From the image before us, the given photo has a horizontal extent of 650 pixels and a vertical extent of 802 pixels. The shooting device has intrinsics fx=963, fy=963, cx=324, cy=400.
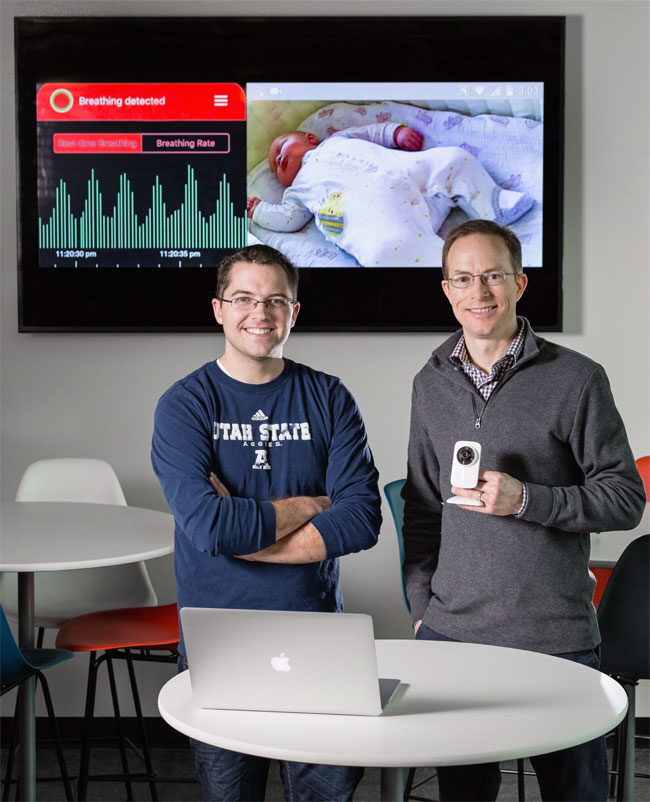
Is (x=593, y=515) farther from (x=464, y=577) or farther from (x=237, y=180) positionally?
(x=237, y=180)

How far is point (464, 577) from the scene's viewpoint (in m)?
2.00

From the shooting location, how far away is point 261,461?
219 cm

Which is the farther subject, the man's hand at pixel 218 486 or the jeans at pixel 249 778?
the man's hand at pixel 218 486

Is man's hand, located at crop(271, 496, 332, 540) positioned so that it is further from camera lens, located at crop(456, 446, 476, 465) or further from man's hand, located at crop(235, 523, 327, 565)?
camera lens, located at crop(456, 446, 476, 465)

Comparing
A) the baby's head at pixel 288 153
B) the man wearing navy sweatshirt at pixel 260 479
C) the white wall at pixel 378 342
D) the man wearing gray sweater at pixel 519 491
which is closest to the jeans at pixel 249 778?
the man wearing navy sweatshirt at pixel 260 479

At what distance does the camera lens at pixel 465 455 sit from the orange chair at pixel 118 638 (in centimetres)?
148

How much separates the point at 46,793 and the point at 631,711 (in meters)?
2.04

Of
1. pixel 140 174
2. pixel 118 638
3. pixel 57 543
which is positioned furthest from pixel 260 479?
pixel 140 174

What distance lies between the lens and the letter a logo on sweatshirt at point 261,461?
219 centimetres

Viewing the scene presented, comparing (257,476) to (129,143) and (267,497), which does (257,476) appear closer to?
(267,497)

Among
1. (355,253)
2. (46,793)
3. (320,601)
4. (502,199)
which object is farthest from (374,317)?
(46,793)

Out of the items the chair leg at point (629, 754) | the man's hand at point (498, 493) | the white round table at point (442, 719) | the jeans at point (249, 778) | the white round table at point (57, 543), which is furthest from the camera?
the white round table at point (57, 543)

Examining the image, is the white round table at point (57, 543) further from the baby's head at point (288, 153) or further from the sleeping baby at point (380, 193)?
the baby's head at point (288, 153)

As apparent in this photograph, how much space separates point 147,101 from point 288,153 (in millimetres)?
580
